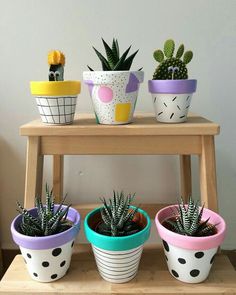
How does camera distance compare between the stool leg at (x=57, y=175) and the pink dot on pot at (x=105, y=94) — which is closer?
the pink dot on pot at (x=105, y=94)

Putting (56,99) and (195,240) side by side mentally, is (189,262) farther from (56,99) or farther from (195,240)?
(56,99)

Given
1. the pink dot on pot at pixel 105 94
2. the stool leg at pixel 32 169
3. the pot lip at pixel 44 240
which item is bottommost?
the pot lip at pixel 44 240

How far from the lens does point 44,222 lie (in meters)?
0.56

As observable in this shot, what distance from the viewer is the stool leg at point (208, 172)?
23.9 inches

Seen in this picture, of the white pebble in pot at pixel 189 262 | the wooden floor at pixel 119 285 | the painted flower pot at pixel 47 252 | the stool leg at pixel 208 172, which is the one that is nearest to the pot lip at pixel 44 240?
the painted flower pot at pixel 47 252

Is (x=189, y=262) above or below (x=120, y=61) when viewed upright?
below

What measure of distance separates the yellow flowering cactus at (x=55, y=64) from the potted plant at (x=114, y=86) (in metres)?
0.06

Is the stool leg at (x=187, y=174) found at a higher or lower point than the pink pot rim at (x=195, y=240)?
higher

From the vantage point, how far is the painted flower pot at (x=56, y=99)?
23.0 inches

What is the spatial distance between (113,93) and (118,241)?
12.1 inches

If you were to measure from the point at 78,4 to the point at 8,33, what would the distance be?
23cm

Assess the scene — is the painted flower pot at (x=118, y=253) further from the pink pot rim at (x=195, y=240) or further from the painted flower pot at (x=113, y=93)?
the painted flower pot at (x=113, y=93)

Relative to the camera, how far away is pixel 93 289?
0.56 m

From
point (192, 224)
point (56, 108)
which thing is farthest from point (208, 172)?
point (56, 108)
